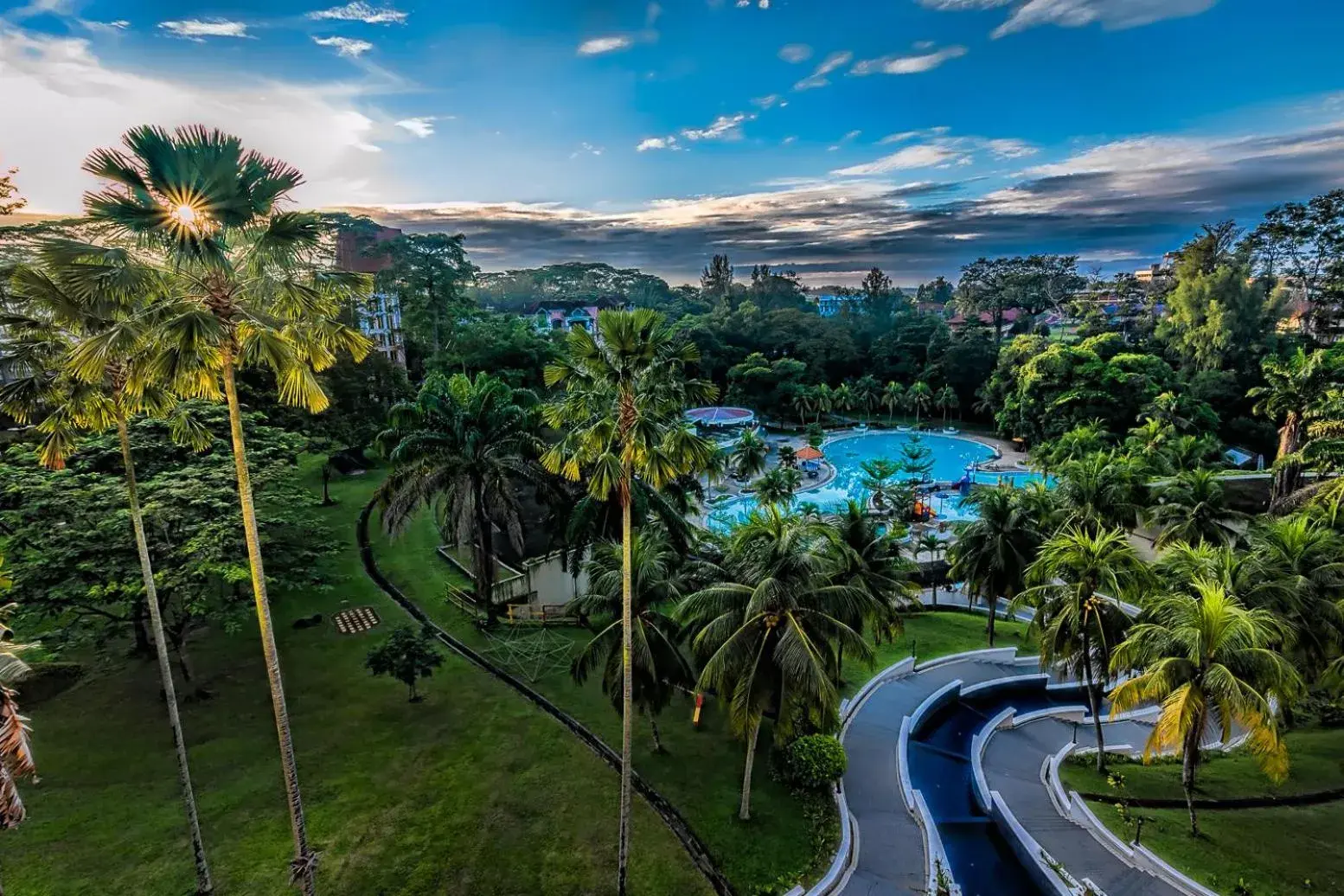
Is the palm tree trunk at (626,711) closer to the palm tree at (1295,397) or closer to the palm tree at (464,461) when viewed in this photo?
the palm tree at (464,461)

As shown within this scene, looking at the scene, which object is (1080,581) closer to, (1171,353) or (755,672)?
(755,672)

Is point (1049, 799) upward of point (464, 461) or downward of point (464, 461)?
downward

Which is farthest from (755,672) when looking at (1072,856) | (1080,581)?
(1080,581)

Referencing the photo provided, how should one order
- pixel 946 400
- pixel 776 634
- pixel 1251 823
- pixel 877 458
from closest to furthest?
pixel 776 634 < pixel 1251 823 < pixel 877 458 < pixel 946 400

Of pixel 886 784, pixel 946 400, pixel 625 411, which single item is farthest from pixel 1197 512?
pixel 946 400

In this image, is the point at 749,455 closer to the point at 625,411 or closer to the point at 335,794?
the point at 625,411

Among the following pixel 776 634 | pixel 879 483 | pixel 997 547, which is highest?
pixel 776 634

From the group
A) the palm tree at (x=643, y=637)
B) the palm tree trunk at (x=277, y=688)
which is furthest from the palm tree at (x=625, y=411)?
the palm tree trunk at (x=277, y=688)
